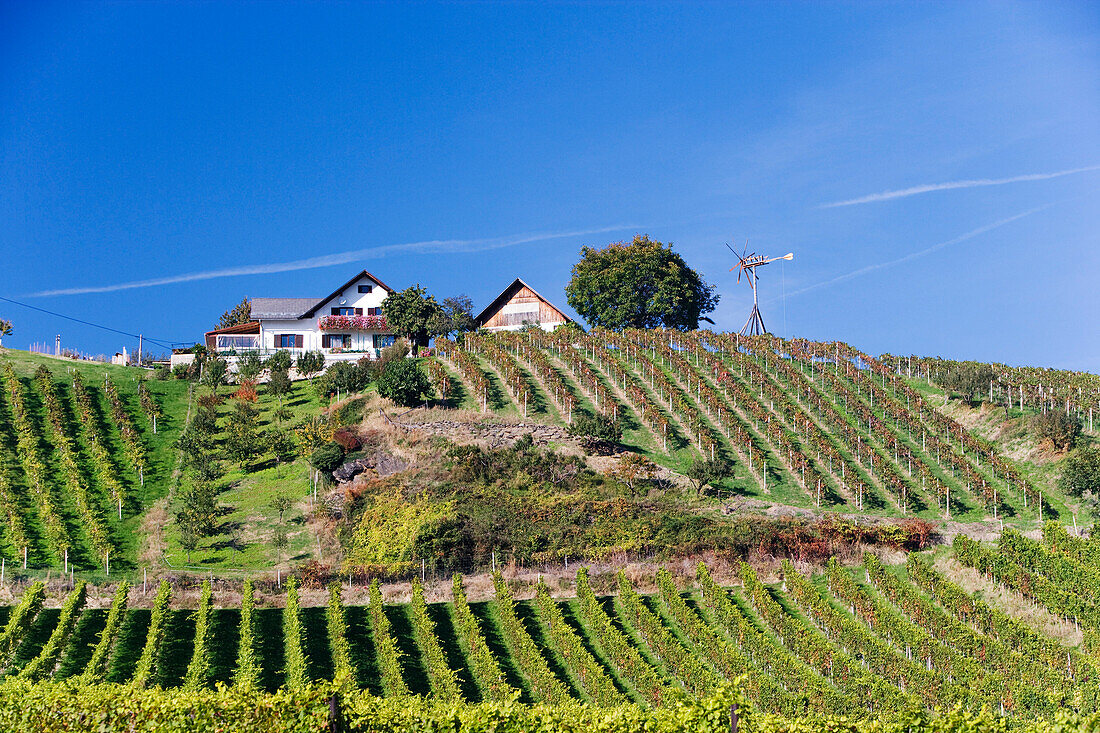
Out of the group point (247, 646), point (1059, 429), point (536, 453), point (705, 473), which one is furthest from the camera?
point (1059, 429)

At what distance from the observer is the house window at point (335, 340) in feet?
249

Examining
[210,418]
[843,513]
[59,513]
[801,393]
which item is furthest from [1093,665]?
Answer: [210,418]

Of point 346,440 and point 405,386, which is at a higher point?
point 405,386

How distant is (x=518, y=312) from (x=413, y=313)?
11.9 meters

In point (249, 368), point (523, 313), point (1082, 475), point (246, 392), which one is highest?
point (523, 313)

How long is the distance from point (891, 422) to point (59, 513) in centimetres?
Result: 4510

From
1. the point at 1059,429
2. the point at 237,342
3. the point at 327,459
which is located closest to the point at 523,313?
the point at 237,342

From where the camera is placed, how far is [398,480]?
43281 mm

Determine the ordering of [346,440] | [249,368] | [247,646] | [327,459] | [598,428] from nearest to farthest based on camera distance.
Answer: [247,646] → [327,459] → [598,428] → [346,440] → [249,368]

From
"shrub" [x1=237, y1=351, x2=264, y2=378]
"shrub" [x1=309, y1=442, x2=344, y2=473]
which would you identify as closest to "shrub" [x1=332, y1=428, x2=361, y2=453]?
"shrub" [x1=309, y1=442, x2=344, y2=473]

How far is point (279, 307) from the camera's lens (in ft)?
259

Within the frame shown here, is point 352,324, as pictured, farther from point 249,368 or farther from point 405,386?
point 405,386

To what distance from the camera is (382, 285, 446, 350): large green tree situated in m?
72.5

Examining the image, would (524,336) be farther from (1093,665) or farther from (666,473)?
(1093,665)
